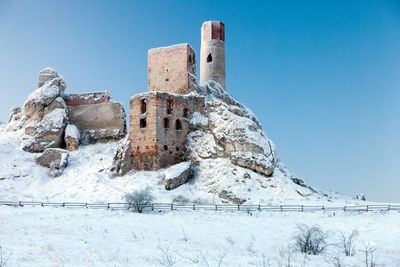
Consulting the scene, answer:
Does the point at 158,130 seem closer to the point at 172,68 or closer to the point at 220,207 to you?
the point at 172,68

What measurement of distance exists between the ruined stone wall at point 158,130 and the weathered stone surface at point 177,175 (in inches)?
74.1

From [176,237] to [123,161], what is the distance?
1713cm

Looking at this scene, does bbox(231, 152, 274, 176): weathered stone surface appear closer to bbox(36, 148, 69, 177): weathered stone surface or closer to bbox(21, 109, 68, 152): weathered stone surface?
bbox(36, 148, 69, 177): weathered stone surface

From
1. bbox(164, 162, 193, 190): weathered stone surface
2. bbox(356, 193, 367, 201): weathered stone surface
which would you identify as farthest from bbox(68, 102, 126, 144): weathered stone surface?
bbox(356, 193, 367, 201): weathered stone surface

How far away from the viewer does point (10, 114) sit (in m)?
52.9

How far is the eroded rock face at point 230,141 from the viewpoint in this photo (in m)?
35.7

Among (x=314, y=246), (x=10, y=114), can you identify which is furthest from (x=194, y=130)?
(x=10, y=114)

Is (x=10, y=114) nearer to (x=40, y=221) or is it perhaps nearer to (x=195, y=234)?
(x=40, y=221)

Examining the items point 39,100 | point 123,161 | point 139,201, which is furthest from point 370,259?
point 39,100

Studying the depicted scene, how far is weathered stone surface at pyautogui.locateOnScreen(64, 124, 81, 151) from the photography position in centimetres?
4477

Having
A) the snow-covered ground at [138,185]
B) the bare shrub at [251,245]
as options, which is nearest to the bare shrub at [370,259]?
the bare shrub at [251,245]

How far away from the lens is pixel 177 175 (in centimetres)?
3466

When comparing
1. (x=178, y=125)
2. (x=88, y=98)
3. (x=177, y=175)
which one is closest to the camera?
(x=177, y=175)

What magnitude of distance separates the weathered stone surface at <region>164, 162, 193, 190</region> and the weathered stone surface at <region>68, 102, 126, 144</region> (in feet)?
42.8
